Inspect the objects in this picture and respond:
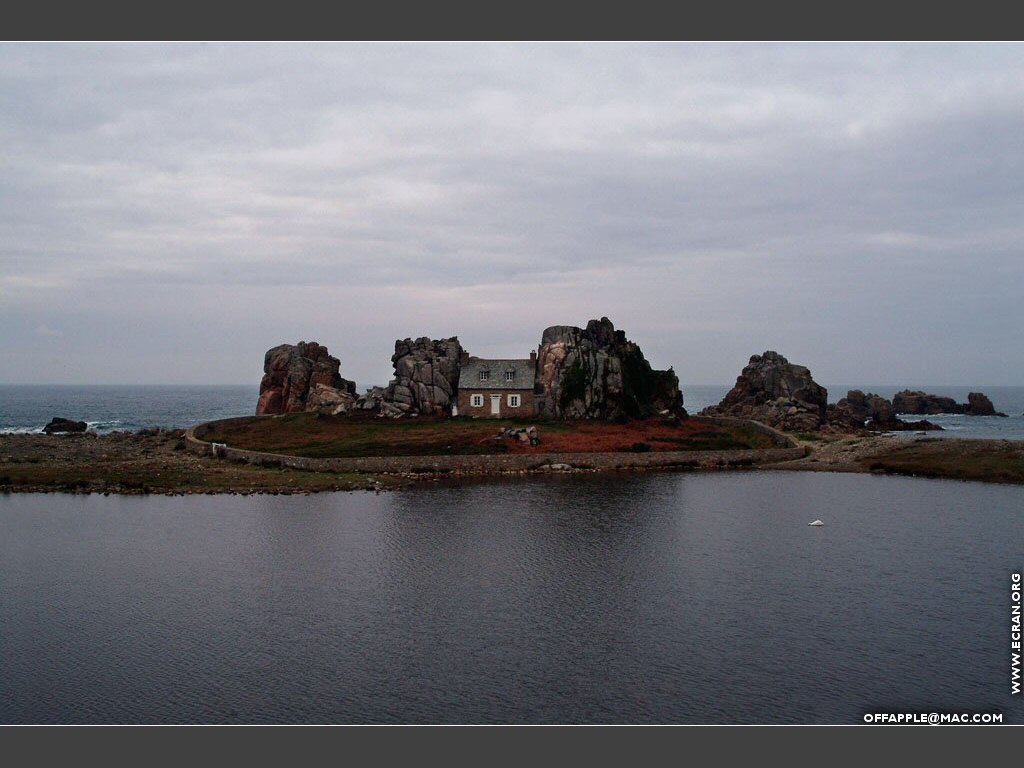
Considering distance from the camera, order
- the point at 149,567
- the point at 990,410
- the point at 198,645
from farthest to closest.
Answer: the point at 990,410
the point at 149,567
the point at 198,645

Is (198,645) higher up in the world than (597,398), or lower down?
lower down

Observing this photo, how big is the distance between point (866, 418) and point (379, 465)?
118 m

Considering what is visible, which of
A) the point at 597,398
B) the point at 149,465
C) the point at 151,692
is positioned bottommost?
the point at 151,692

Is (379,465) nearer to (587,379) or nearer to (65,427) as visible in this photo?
(587,379)

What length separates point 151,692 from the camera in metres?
27.3

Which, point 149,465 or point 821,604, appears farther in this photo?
point 149,465

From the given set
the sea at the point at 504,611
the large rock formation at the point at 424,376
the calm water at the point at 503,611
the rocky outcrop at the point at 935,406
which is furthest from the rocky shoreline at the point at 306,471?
the rocky outcrop at the point at 935,406

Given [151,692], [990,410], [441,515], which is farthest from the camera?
[990,410]

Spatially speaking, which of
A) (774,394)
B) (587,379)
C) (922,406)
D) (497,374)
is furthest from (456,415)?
(922,406)

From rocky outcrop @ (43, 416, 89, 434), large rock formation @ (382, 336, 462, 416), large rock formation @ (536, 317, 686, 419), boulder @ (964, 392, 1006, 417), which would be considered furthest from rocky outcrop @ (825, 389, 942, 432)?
rocky outcrop @ (43, 416, 89, 434)

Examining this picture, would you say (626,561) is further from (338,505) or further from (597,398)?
(597,398)

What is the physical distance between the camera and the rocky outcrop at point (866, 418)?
127406mm

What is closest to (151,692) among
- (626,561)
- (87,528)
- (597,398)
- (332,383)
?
(626,561)

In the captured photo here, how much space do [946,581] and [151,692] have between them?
3547cm
